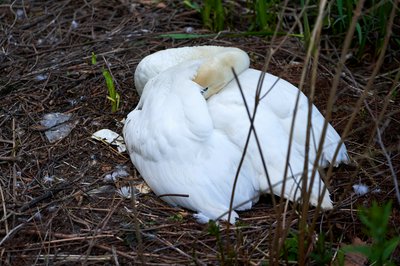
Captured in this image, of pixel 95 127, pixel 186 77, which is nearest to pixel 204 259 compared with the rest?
pixel 186 77

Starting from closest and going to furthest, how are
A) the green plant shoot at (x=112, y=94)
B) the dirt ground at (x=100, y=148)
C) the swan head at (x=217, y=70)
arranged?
the dirt ground at (x=100, y=148)
the swan head at (x=217, y=70)
the green plant shoot at (x=112, y=94)

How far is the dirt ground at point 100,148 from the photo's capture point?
284 cm

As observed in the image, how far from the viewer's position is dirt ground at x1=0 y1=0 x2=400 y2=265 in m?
2.84

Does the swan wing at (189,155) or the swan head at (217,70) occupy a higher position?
the swan head at (217,70)

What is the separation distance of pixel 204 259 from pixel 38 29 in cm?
251

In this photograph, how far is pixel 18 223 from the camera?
2.98 metres

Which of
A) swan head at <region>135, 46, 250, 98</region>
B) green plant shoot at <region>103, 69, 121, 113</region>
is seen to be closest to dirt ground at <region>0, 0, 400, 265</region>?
green plant shoot at <region>103, 69, 121, 113</region>

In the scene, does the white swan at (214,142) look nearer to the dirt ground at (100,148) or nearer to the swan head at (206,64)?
the swan head at (206,64)

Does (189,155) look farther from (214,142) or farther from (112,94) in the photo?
(112,94)

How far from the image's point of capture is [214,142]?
2963 mm

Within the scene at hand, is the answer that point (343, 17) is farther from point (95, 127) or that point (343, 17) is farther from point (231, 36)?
point (95, 127)

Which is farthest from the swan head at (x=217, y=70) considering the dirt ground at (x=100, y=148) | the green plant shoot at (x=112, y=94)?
the green plant shoot at (x=112, y=94)

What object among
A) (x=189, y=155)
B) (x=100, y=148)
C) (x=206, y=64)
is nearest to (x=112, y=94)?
(x=100, y=148)

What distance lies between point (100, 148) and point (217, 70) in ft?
2.46
